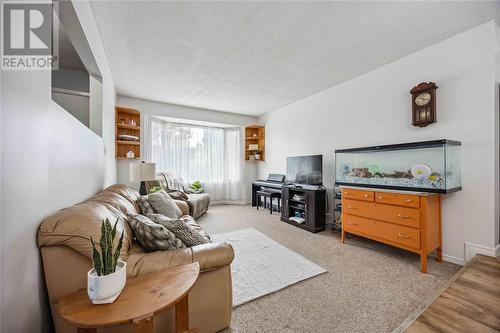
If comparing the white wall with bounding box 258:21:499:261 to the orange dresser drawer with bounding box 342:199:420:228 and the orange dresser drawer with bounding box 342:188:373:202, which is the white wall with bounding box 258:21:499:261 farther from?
the orange dresser drawer with bounding box 342:188:373:202

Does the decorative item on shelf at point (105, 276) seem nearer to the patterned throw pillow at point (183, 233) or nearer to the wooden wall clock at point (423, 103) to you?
the patterned throw pillow at point (183, 233)

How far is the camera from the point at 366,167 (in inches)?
113

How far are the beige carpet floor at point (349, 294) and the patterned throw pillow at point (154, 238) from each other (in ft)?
2.34

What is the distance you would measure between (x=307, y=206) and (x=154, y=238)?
2741 millimetres

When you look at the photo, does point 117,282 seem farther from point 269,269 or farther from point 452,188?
point 452,188

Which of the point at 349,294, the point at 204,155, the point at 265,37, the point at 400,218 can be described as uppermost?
the point at 265,37

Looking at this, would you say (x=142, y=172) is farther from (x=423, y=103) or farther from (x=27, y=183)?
(x=423, y=103)

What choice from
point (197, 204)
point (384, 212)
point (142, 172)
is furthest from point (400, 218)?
point (142, 172)

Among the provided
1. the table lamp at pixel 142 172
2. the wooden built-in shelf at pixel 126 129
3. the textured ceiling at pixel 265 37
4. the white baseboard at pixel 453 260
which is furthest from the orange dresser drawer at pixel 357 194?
the wooden built-in shelf at pixel 126 129

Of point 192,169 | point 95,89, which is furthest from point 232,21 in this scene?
point 192,169

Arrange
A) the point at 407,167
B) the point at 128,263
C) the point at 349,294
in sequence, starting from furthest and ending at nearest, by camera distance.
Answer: the point at 407,167, the point at 349,294, the point at 128,263

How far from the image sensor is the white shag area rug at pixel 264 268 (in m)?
1.80

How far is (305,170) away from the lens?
3.96 meters

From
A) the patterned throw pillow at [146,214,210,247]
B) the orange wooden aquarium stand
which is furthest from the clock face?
the patterned throw pillow at [146,214,210,247]
